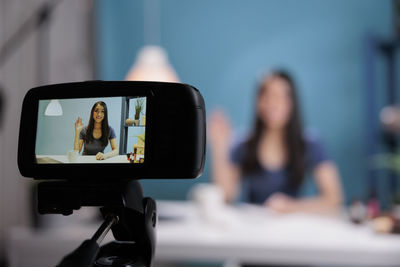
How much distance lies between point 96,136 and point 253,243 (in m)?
1.13

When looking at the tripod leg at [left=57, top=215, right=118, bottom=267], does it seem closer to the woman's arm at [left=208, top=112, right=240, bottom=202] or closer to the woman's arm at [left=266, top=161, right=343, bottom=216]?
the woman's arm at [left=266, top=161, right=343, bottom=216]

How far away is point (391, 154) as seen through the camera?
234 cm

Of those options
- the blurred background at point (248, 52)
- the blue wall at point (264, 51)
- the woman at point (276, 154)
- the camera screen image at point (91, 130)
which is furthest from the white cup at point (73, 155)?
the blue wall at point (264, 51)

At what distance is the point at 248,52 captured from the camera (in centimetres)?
297

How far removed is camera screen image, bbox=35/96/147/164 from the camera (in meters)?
A: 0.40

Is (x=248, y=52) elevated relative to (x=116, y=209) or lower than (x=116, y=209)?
elevated

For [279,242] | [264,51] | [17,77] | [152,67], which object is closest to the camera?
[279,242]

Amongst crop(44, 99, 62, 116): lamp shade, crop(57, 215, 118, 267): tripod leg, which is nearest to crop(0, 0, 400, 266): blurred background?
crop(44, 99, 62, 116): lamp shade

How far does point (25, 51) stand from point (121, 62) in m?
0.93

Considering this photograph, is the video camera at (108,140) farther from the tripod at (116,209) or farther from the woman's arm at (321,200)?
the woman's arm at (321,200)

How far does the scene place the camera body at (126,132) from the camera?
381 mm

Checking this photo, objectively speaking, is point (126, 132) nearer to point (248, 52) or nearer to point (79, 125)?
point (79, 125)

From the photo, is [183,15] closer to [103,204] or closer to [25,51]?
[25,51]

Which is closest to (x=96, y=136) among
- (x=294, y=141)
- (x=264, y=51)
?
(x=294, y=141)
